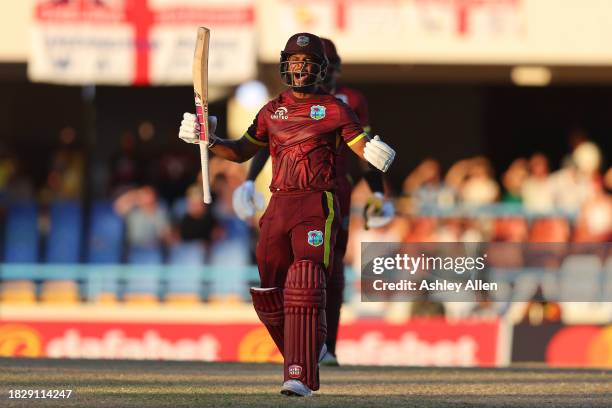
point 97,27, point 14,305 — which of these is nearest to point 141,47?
point 97,27

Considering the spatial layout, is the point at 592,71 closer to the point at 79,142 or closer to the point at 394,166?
the point at 394,166

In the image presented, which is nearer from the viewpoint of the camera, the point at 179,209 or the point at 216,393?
the point at 216,393

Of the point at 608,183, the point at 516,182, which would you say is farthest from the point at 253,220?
the point at 608,183

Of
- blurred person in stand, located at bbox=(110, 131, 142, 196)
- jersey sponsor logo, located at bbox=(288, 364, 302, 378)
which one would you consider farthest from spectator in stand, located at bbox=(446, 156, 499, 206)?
jersey sponsor logo, located at bbox=(288, 364, 302, 378)

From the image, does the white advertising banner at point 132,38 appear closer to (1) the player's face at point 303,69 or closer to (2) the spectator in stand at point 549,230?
(2) the spectator in stand at point 549,230

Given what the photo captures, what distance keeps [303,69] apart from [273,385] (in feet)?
6.81

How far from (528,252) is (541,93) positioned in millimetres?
6146

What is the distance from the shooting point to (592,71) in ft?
67.9

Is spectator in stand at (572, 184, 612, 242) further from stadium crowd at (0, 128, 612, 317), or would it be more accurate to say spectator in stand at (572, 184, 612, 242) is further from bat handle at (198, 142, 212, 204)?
bat handle at (198, 142, 212, 204)

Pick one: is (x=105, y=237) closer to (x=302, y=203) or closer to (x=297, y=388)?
(x=302, y=203)

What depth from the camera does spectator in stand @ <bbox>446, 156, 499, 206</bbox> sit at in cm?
1903

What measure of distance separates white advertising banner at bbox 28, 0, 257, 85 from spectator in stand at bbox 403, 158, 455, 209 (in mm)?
2766

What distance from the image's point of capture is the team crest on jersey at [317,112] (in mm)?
8164

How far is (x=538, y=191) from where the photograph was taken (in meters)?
18.9
